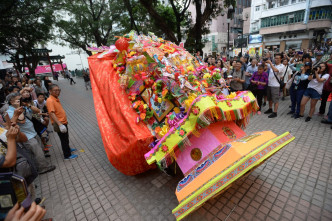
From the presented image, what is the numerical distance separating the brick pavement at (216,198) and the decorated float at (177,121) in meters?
0.42

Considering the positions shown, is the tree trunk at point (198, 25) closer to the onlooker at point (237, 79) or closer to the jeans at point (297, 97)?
the onlooker at point (237, 79)

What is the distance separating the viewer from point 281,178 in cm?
293

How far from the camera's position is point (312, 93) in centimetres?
480

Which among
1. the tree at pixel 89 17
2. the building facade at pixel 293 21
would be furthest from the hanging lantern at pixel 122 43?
the building facade at pixel 293 21

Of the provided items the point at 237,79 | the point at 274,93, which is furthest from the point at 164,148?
the point at 274,93

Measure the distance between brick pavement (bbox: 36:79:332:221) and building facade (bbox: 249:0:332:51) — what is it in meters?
23.3

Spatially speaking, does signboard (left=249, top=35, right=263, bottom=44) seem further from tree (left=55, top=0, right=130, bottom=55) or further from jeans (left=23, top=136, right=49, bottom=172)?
jeans (left=23, top=136, right=49, bottom=172)

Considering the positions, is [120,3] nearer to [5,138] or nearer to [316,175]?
[5,138]

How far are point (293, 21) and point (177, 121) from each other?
110 feet

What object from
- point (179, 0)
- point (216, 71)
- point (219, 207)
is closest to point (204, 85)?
point (216, 71)

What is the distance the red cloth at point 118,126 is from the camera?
270cm

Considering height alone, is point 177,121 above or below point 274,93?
above

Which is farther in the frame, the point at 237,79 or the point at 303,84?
the point at 237,79

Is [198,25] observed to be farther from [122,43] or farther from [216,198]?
[216,198]
